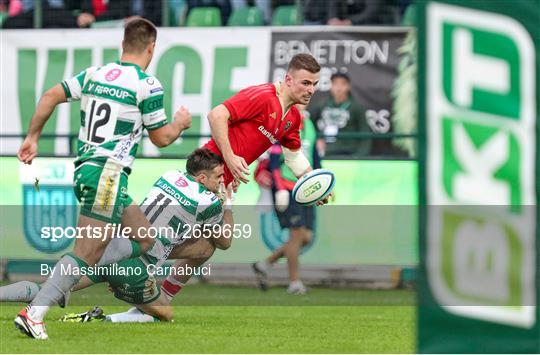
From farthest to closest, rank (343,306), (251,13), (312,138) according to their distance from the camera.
Result: (251,13) < (312,138) < (343,306)

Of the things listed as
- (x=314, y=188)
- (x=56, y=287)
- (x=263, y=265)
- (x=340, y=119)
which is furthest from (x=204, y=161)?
(x=340, y=119)

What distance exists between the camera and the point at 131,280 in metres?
9.37

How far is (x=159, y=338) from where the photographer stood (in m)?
8.70

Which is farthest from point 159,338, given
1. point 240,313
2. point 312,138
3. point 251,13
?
point 251,13

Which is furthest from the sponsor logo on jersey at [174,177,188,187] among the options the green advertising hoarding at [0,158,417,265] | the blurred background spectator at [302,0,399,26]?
the blurred background spectator at [302,0,399,26]

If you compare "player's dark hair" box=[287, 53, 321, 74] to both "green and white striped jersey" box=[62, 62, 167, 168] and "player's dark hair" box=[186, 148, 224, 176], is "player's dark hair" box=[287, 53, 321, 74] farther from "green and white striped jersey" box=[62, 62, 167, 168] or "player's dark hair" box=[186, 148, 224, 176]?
"green and white striped jersey" box=[62, 62, 167, 168]

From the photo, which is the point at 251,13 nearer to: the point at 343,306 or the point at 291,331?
the point at 343,306

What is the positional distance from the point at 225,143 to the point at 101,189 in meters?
1.23

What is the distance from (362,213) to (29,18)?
5230 millimetres

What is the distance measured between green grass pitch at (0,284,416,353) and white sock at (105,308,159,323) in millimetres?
231

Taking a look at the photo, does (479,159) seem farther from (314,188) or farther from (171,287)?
(171,287)

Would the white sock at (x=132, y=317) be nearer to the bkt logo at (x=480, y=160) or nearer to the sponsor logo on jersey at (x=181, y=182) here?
the sponsor logo on jersey at (x=181, y=182)

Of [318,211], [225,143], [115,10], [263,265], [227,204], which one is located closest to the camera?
[225,143]

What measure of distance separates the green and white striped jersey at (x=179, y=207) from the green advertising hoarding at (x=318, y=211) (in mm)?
4659
